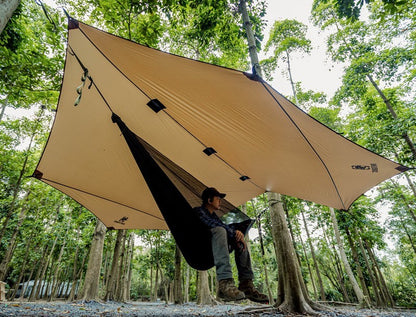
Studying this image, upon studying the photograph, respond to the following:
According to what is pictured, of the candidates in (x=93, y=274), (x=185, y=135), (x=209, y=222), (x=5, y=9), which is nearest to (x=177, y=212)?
(x=209, y=222)

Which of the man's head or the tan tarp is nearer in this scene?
the tan tarp

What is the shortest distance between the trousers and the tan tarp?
0.70 meters

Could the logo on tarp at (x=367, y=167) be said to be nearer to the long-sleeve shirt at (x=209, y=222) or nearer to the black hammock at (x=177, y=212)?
the black hammock at (x=177, y=212)

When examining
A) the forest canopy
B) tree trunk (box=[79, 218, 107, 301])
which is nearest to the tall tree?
the forest canopy

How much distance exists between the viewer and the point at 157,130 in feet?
8.03

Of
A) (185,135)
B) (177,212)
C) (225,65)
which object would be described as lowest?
(177,212)

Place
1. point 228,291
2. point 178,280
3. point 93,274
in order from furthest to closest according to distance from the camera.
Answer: point 178,280, point 93,274, point 228,291

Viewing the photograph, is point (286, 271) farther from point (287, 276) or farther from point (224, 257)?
point (224, 257)

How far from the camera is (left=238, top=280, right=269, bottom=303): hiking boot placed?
150cm

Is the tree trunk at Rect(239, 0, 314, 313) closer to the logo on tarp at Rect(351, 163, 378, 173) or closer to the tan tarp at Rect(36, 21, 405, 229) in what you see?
the tan tarp at Rect(36, 21, 405, 229)

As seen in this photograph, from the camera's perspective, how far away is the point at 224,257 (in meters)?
1.49

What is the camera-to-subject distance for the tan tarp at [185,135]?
1.75 meters

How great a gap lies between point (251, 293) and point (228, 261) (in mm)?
341

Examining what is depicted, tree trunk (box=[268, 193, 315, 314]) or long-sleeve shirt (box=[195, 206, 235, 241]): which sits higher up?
long-sleeve shirt (box=[195, 206, 235, 241])
